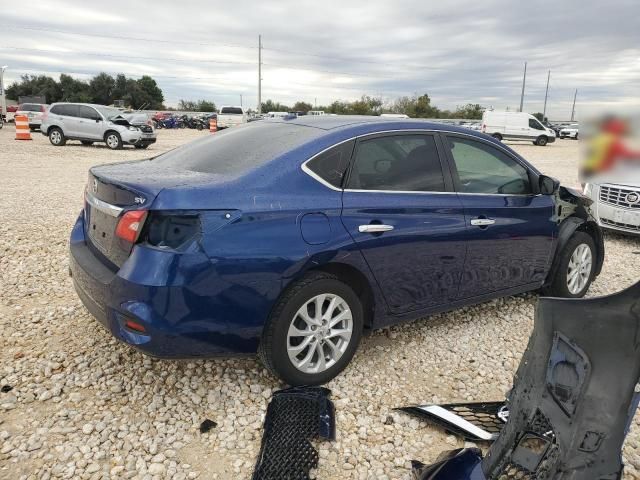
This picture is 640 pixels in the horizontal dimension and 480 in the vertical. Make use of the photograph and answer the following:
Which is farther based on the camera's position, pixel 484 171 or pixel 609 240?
pixel 609 240

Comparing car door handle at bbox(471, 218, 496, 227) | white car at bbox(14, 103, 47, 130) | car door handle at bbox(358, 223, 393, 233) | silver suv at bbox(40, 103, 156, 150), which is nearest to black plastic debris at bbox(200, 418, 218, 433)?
car door handle at bbox(358, 223, 393, 233)

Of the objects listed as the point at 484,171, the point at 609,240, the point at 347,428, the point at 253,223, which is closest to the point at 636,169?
the point at 253,223

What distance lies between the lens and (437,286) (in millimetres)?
3506

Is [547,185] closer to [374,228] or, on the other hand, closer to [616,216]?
[374,228]

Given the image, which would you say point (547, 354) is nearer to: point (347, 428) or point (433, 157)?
point (347, 428)

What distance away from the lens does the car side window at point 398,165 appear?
3.17 meters

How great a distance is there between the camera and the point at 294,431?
2691 millimetres

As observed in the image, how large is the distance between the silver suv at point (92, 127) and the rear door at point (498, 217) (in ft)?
57.9

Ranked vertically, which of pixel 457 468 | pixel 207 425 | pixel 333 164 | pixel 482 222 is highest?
pixel 333 164

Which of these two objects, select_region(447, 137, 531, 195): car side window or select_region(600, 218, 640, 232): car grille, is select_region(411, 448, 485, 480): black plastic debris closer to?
select_region(447, 137, 531, 195): car side window

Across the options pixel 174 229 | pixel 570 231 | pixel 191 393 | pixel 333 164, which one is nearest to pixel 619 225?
pixel 570 231

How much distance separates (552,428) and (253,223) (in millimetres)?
1613

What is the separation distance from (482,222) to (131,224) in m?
2.33

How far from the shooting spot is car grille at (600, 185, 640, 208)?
6.80 m
